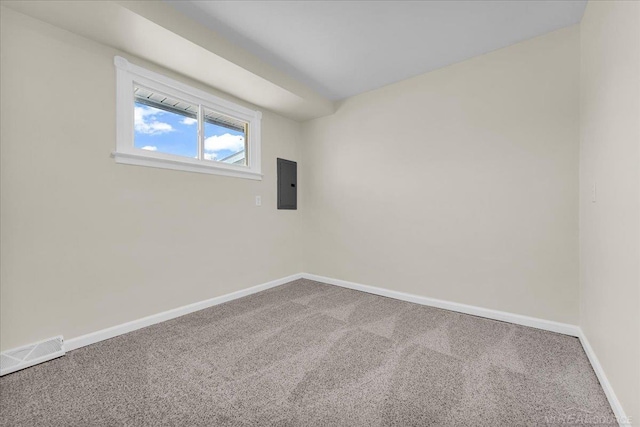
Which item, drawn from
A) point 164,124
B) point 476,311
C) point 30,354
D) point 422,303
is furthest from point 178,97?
point 476,311

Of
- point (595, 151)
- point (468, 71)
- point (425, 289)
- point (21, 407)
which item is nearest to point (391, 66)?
point (468, 71)

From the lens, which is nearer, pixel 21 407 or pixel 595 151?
pixel 21 407

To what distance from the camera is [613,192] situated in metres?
1.34

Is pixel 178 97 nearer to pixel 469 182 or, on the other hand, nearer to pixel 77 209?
pixel 77 209

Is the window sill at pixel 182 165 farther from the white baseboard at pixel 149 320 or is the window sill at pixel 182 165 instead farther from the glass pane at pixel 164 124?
the white baseboard at pixel 149 320

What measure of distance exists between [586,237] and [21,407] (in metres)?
3.65

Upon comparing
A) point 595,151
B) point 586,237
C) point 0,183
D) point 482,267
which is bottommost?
point 482,267

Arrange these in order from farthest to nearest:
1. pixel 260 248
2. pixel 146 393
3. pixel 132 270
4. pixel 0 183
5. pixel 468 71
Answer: pixel 260 248 → pixel 468 71 → pixel 132 270 → pixel 0 183 → pixel 146 393

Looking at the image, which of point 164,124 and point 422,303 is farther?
point 422,303

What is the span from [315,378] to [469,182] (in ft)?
7.44

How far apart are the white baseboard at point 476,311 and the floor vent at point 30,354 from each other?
108 inches

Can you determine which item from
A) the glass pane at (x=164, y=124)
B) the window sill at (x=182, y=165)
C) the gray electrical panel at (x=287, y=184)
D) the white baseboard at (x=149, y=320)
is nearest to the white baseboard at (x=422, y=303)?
the white baseboard at (x=149, y=320)

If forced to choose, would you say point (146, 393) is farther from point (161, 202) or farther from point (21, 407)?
point (161, 202)

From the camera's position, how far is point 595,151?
168 cm
